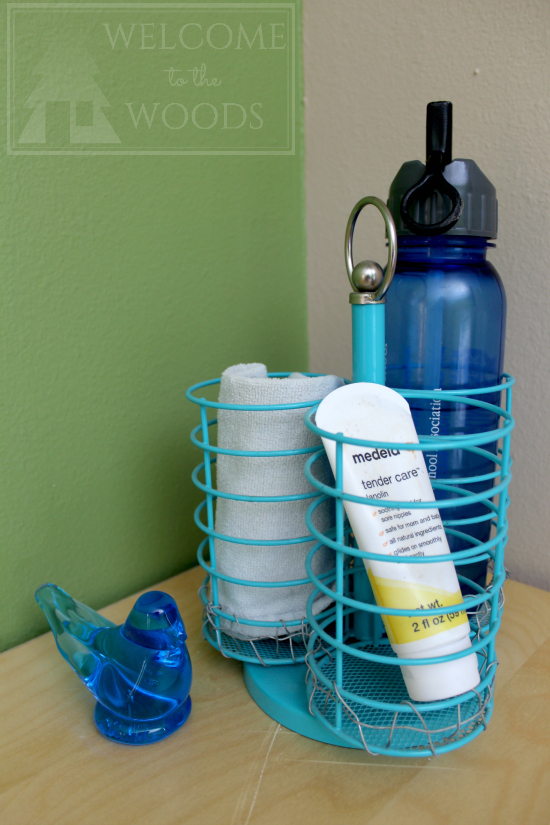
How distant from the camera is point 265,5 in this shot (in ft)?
1.93

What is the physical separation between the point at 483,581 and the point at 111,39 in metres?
0.51

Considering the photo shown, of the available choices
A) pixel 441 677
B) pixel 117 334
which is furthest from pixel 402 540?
pixel 117 334

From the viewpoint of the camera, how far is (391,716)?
37 centimetres

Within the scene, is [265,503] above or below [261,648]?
above

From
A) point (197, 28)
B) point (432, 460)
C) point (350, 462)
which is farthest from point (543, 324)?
point (197, 28)

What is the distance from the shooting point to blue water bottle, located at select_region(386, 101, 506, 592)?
17.1 inches

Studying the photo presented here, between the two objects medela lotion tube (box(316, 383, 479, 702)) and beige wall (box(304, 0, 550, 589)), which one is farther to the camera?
beige wall (box(304, 0, 550, 589))

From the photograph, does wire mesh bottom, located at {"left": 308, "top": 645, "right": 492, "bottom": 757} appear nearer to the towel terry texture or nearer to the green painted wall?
the towel terry texture

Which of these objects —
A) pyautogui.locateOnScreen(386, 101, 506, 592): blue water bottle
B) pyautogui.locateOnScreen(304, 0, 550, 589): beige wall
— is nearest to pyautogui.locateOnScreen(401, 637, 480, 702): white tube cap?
pyautogui.locateOnScreen(386, 101, 506, 592): blue water bottle

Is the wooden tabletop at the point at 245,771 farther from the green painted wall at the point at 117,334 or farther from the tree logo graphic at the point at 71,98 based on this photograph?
the tree logo graphic at the point at 71,98

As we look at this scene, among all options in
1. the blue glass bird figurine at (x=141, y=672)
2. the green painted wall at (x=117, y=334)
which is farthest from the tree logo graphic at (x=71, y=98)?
the blue glass bird figurine at (x=141, y=672)

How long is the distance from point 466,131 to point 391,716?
0.44m

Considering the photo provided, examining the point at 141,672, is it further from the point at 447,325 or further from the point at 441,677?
the point at 447,325

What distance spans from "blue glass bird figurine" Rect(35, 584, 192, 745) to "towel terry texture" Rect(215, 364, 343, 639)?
A: 62mm
